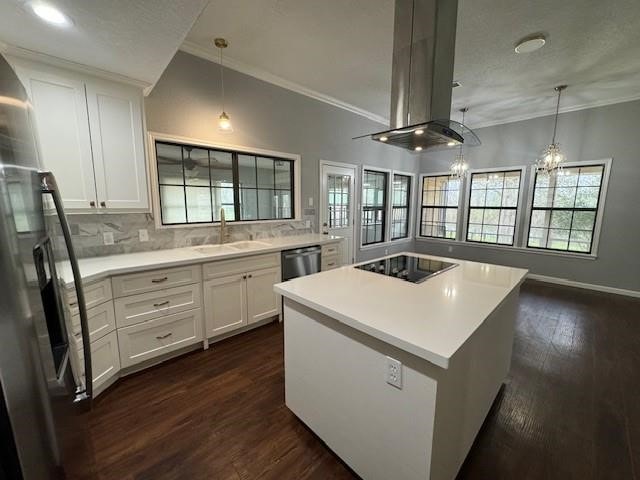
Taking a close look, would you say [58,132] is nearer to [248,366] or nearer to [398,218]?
[248,366]

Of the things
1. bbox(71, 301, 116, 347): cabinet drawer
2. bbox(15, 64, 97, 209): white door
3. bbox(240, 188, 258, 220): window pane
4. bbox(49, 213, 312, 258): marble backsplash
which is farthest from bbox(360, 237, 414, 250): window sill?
bbox(15, 64, 97, 209): white door

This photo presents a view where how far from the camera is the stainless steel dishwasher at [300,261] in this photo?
3.00 m

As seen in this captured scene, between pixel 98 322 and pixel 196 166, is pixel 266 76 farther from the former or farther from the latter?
pixel 98 322

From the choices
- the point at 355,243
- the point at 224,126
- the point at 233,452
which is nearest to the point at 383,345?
the point at 233,452

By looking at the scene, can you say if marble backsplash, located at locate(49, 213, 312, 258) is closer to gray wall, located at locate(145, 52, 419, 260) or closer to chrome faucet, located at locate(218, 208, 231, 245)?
chrome faucet, located at locate(218, 208, 231, 245)

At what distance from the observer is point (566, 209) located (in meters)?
4.53

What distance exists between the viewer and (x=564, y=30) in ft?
7.88

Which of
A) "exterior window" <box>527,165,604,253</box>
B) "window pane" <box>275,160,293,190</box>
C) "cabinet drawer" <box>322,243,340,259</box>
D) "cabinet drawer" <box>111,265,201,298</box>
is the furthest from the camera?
"exterior window" <box>527,165,604,253</box>

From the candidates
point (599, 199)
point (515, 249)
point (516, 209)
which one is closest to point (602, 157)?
point (599, 199)

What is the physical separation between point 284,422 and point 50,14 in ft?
9.05

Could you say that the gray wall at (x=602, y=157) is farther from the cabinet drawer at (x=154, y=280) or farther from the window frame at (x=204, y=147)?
the cabinet drawer at (x=154, y=280)

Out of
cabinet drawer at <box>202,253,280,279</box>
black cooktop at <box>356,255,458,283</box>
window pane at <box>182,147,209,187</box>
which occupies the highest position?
window pane at <box>182,147,209,187</box>

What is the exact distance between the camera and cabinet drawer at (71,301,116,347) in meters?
1.75

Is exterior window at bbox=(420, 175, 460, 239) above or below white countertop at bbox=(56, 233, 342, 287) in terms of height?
above
